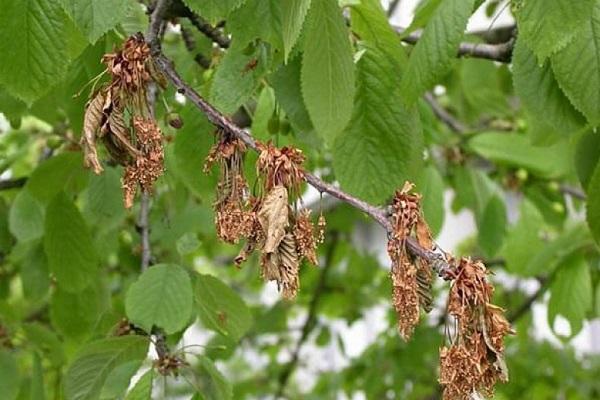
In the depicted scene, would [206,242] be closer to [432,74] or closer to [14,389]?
[14,389]

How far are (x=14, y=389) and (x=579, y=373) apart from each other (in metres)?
2.63

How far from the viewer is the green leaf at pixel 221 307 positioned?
174cm

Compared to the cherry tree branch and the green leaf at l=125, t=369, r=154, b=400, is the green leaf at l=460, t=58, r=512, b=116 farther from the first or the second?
the cherry tree branch

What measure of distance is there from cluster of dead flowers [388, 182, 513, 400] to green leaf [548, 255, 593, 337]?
1541 mm

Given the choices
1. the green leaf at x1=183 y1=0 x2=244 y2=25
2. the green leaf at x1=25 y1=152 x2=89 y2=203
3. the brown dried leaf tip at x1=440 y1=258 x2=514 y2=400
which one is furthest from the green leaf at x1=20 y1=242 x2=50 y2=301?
the brown dried leaf tip at x1=440 y1=258 x2=514 y2=400

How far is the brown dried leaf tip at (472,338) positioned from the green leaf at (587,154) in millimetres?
720

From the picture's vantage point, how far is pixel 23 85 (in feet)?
4.00

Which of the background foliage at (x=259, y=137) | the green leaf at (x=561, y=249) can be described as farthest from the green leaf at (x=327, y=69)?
the green leaf at (x=561, y=249)

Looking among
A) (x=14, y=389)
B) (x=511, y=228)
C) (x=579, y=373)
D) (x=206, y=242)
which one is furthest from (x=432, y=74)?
(x=579, y=373)

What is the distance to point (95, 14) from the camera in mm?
1112

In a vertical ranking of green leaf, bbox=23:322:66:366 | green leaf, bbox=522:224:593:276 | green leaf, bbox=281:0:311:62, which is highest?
green leaf, bbox=281:0:311:62

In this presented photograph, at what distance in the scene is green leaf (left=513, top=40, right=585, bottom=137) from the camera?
4.71ft

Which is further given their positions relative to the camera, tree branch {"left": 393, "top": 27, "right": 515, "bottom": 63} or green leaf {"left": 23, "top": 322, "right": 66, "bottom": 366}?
green leaf {"left": 23, "top": 322, "right": 66, "bottom": 366}

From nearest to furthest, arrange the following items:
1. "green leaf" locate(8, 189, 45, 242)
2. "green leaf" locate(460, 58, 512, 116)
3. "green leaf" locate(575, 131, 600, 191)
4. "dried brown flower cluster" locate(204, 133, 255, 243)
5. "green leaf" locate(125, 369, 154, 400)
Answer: "dried brown flower cluster" locate(204, 133, 255, 243), "green leaf" locate(125, 369, 154, 400), "green leaf" locate(575, 131, 600, 191), "green leaf" locate(8, 189, 45, 242), "green leaf" locate(460, 58, 512, 116)
